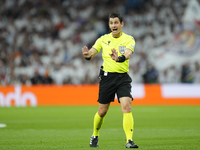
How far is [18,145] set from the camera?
7215 millimetres

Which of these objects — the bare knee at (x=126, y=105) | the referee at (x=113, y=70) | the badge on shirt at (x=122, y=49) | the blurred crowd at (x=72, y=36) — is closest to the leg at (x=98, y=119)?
the referee at (x=113, y=70)

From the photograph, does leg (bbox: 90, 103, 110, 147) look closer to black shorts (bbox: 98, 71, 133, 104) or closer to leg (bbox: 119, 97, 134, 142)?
black shorts (bbox: 98, 71, 133, 104)

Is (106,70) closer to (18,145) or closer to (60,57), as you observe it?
(18,145)

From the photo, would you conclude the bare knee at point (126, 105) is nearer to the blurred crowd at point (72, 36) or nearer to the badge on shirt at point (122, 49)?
the badge on shirt at point (122, 49)

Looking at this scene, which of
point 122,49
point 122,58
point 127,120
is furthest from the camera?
point 122,49

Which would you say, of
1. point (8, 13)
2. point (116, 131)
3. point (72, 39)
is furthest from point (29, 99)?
point (116, 131)

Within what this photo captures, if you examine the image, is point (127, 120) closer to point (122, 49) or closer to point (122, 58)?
point (122, 58)

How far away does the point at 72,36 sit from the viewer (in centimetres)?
2398

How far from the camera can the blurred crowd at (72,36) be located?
70.7 feet

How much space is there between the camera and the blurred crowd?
21.6 metres

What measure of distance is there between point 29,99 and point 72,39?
18.2 ft

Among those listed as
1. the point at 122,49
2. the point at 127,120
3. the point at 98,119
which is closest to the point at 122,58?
the point at 122,49

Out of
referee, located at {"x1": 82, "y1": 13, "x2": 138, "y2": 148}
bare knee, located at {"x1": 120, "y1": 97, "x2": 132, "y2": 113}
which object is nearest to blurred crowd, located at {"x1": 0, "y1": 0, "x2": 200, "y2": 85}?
referee, located at {"x1": 82, "y1": 13, "x2": 138, "y2": 148}

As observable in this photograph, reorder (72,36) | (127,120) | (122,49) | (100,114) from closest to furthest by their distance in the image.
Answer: (127,120)
(122,49)
(100,114)
(72,36)
